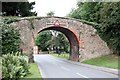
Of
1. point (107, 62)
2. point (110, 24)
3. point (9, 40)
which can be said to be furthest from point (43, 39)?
point (107, 62)

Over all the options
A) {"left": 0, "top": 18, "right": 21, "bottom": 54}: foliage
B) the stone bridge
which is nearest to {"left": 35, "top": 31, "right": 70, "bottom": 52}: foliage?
the stone bridge

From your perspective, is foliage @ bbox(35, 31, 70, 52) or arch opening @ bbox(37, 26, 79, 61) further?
foliage @ bbox(35, 31, 70, 52)

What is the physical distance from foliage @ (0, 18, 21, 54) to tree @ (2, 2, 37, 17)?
1090 cm

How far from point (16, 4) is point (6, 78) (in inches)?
1239

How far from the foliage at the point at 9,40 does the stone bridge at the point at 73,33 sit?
2319 millimetres

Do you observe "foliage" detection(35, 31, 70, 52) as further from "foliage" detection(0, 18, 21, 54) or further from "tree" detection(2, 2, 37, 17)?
"foliage" detection(0, 18, 21, 54)

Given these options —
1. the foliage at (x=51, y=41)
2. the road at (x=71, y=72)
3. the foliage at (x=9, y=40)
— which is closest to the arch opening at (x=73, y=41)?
the foliage at (x=9, y=40)

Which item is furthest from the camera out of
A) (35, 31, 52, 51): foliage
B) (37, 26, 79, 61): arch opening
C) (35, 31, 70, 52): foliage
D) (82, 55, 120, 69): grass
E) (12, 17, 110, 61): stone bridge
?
(35, 31, 52, 51): foliage

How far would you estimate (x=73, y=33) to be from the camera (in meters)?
36.9

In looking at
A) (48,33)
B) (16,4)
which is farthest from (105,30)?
(48,33)

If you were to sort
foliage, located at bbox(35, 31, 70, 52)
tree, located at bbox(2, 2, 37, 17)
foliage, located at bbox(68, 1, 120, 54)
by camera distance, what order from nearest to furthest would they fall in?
foliage, located at bbox(68, 1, 120, 54)
tree, located at bbox(2, 2, 37, 17)
foliage, located at bbox(35, 31, 70, 52)

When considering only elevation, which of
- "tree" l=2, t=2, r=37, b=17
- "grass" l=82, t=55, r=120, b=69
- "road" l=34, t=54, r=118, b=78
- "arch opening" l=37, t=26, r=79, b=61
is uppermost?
"tree" l=2, t=2, r=37, b=17

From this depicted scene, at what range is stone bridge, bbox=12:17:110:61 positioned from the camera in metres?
34.8

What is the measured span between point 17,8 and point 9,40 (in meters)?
14.4
